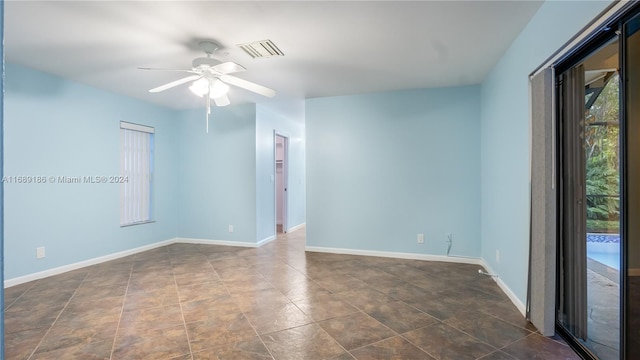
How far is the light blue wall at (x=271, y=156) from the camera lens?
16.9ft

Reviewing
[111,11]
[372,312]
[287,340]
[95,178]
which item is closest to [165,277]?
[95,178]

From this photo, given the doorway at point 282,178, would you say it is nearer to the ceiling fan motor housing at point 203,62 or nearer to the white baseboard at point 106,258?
the white baseboard at point 106,258

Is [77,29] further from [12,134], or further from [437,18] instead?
[437,18]

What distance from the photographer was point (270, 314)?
8.46ft

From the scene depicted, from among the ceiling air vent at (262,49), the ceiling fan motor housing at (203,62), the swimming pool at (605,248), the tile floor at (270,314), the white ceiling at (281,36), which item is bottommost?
the tile floor at (270,314)

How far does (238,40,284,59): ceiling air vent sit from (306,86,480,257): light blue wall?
5.81 ft

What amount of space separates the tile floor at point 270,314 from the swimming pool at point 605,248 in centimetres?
68

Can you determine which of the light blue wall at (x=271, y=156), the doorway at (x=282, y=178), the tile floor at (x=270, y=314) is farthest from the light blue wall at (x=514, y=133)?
the doorway at (x=282, y=178)

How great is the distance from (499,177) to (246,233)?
12.3 ft

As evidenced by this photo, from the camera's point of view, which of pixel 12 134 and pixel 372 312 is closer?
pixel 372 312

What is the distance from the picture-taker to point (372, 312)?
2.60 meters

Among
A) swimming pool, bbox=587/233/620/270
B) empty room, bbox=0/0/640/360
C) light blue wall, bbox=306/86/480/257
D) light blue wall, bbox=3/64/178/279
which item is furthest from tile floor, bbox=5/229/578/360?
swimming pool, bbox=587/233/620/270

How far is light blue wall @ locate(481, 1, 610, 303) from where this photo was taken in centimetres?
197

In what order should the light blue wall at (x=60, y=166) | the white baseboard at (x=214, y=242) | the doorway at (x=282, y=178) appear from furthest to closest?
the doorway at (x=282, y=178) → the white baseboard at (x=214, y=242) → the light blue wall at (x=60, y=166)
